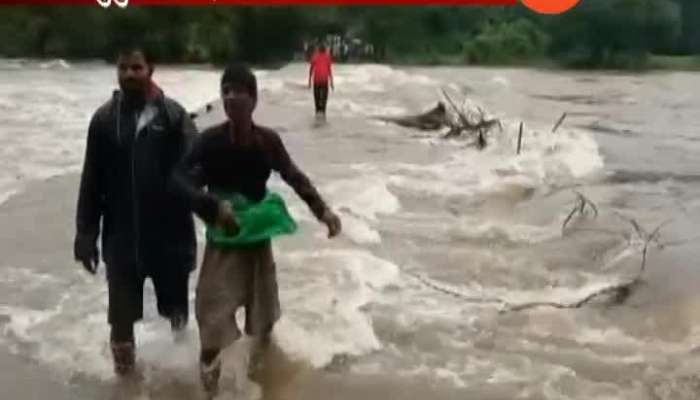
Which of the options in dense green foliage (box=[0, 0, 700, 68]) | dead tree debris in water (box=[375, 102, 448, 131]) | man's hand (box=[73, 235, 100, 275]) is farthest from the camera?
dead tree debris in water (box=[375, 102, 448, 131])

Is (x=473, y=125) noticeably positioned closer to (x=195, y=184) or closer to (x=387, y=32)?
(x=387, y=32)

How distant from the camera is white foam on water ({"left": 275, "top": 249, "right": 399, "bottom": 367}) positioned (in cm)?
266

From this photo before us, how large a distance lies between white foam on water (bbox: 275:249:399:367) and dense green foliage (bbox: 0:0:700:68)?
2.01 feet

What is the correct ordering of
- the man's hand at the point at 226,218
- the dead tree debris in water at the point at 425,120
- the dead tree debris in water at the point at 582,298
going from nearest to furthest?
the man's hand at the point at 226,218 < the dead tree debris in water at the point at 582,298 < the dead tree debris in water at the point at 425,120

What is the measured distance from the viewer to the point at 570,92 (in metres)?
3.07

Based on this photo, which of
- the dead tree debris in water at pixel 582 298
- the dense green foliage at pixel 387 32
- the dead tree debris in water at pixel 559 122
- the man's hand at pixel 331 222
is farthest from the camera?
the dead tree debris in water at pixel 559 122

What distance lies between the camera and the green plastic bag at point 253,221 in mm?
2066

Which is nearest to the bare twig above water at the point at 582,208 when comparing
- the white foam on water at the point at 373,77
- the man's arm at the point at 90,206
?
the white foam on water at the point at 373,77

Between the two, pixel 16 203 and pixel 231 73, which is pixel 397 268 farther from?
pixel 231 73

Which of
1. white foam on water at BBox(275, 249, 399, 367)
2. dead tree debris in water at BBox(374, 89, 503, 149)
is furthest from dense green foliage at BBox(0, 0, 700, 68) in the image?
dead tree debris in water at BBox(374, 89, 503, 149)

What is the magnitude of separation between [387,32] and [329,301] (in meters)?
0.78

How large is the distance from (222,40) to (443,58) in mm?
476

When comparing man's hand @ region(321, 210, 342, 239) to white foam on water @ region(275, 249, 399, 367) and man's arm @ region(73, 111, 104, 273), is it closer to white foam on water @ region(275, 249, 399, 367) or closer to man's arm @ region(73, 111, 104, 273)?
man's arm @ region(73, 111, 104, 273)

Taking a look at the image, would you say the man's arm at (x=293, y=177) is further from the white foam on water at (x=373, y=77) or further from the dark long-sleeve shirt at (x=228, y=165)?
the white foam on water at (x=373, y=77)
